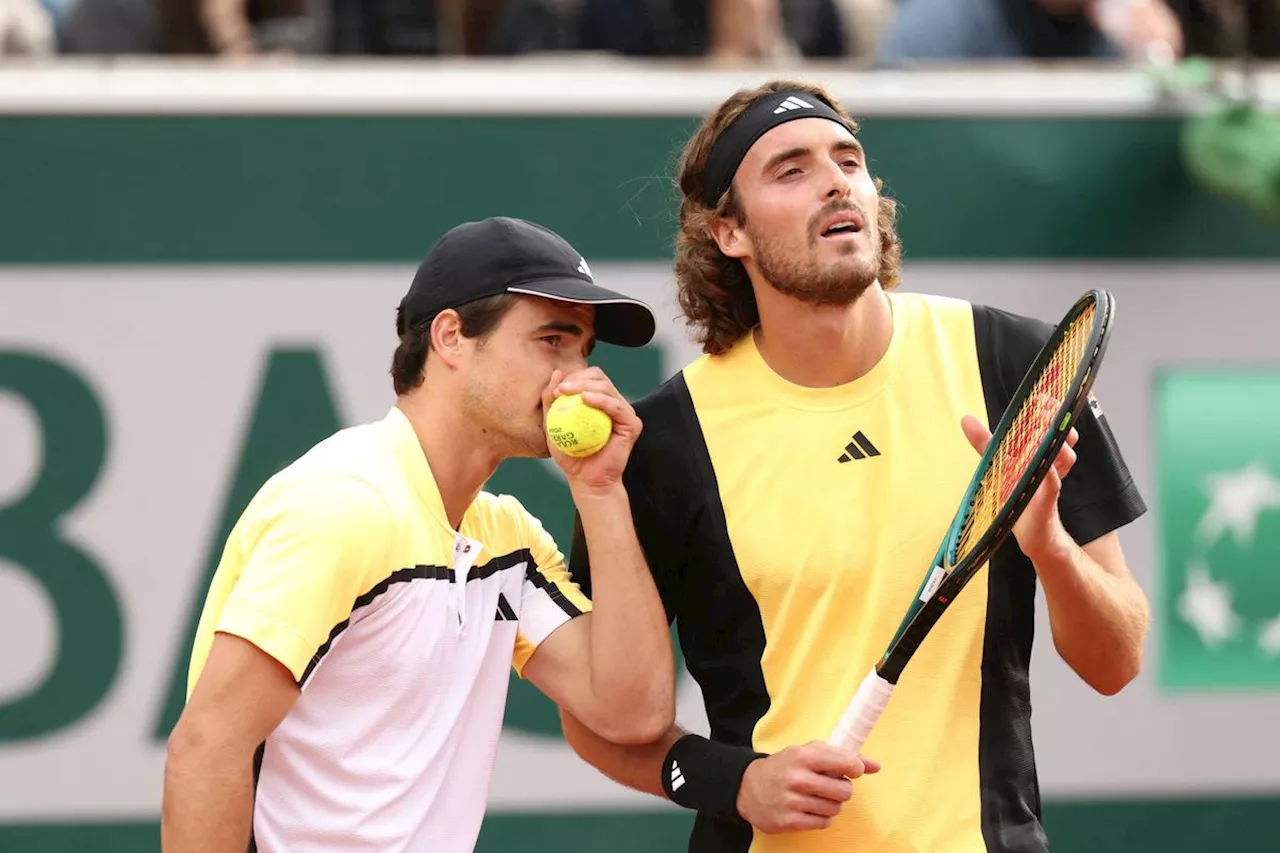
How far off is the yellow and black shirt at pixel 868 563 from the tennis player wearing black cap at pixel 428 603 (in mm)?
122

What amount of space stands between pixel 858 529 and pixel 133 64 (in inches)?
118

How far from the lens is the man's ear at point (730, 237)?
11.5ft

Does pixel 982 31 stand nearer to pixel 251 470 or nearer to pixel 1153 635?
pixel 1153 635

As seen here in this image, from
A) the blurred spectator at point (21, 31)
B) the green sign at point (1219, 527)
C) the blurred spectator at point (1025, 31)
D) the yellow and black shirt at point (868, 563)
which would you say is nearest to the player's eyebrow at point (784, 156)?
the yellow and black shirt at point (868, 563)

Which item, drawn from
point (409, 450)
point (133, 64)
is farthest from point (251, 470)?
point (409, 450)

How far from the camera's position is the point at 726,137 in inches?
139

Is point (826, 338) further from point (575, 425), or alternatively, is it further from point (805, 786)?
point (805, 786)

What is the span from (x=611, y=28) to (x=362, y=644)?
3779 mm

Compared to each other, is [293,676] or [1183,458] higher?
[1183,458]

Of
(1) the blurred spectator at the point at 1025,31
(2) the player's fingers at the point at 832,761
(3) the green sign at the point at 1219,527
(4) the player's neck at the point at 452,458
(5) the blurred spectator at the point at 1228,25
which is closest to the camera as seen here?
(2) the player's fingers at the point at 832,761

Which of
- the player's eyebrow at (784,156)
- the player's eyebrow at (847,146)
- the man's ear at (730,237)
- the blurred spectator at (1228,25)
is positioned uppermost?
the blurred spectator at (1228,25)

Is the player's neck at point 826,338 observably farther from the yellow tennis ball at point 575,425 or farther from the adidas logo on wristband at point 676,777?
the adidas logo on wristband at point 676,777

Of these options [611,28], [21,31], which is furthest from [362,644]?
[21,31]

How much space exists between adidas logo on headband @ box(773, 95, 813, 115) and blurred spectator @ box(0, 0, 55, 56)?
11.9ft
